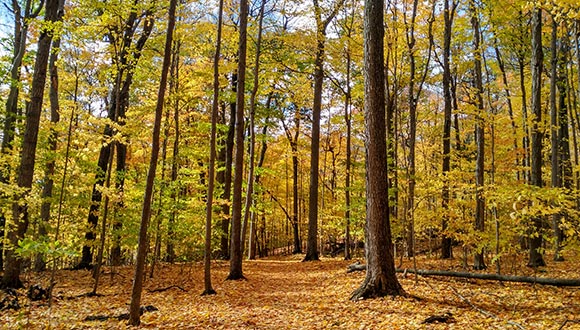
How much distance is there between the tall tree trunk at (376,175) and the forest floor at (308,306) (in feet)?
1.17

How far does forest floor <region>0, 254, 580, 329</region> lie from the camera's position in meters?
5.31

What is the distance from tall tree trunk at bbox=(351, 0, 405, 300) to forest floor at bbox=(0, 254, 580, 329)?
355mm

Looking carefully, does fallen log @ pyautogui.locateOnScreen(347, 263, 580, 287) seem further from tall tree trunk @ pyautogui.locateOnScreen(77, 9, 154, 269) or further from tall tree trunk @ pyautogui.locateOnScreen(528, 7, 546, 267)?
tall tree trunk @ pyautogui.locateOnScreen(77, 9, 154, 269)

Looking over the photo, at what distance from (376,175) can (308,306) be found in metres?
2.67

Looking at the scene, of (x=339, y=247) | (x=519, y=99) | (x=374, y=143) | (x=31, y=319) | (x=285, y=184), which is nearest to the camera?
(x=31, y=319)

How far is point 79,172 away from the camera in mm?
8906

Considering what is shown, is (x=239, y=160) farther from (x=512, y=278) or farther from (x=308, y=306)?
(x=512, y=278)

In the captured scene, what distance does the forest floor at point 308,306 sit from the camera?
209 inches

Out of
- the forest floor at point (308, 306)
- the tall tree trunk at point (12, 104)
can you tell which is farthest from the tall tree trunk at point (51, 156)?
the forest floor at point (308, 306)

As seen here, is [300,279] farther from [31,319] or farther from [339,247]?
[339,247]

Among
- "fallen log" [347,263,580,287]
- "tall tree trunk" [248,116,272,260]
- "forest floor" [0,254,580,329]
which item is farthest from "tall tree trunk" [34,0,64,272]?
"fallen log" [347,263,580,287]

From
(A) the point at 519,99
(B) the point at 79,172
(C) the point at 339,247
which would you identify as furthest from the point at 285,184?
(B) the point at 79,172

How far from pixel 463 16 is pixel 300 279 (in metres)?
10.4

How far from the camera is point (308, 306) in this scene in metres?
6.72
